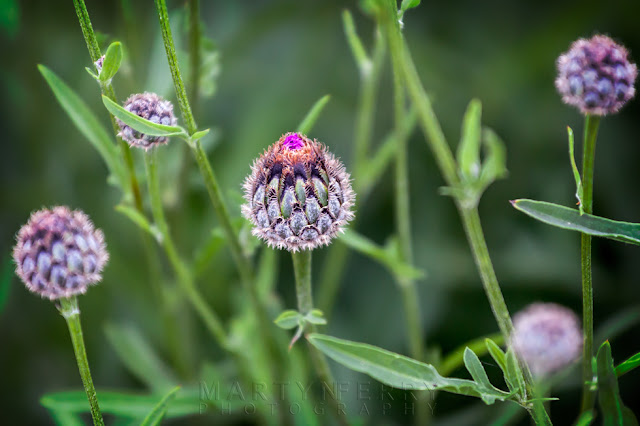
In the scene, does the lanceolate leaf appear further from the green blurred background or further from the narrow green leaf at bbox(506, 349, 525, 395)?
the green blurred background

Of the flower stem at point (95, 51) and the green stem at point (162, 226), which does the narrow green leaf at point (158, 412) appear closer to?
the green stem at point (162, 226)

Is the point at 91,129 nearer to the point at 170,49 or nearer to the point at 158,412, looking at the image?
the point at 170,49

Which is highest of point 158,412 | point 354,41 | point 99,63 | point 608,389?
point 354,41

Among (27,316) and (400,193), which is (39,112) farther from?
(400,193)

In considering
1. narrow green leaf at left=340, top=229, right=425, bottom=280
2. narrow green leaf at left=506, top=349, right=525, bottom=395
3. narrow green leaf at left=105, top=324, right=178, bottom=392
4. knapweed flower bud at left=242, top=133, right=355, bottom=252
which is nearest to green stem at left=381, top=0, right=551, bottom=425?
narrow green leaf at left=506, top=349, right=525, bottom=395

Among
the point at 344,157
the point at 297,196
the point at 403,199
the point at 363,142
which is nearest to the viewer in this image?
the point at 297,196

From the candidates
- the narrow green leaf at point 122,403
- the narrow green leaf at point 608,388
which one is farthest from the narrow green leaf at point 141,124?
the narrow green leaf at point 608,388

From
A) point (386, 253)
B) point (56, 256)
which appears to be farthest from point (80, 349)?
point (386, 253)
